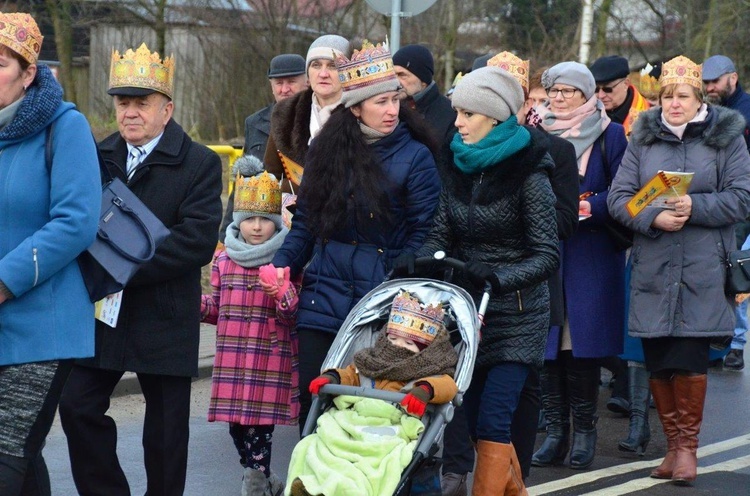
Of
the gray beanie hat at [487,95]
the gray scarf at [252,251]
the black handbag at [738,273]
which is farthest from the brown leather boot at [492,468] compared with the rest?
the black handbag at [738,273]

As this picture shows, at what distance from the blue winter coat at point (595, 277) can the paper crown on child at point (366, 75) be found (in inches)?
72.8

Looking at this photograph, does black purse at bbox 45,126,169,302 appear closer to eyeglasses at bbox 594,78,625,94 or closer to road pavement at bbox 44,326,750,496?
road pavement at bbox 44,326,750,496

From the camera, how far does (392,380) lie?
5430 millimetres

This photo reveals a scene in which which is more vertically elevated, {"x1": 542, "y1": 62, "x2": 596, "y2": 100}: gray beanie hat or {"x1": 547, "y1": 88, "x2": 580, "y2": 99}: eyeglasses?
{"x1": 542, "y1": 62, "x2": 596, "y2": 100}: gray beanie hat

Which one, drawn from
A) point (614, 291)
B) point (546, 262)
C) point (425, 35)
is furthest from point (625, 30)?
point (546, 262)

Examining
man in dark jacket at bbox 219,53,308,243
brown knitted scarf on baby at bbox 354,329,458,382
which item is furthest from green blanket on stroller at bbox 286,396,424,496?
man in dark jacket at bbox 219,53,308,243

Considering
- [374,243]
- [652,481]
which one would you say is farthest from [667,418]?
[374,243]

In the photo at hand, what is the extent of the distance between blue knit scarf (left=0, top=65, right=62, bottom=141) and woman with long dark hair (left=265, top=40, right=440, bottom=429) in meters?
1.64

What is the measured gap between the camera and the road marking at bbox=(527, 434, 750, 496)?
7.00 meters

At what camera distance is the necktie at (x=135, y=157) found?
5734 millimetres

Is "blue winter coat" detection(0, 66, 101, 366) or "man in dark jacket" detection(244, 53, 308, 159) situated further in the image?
"man in dark jacket" detection(244, 53, 308, 159)

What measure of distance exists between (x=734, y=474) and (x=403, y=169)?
8.94 feet

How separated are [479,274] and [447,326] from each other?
0.96ft

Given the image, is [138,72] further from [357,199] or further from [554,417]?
[554,417]
